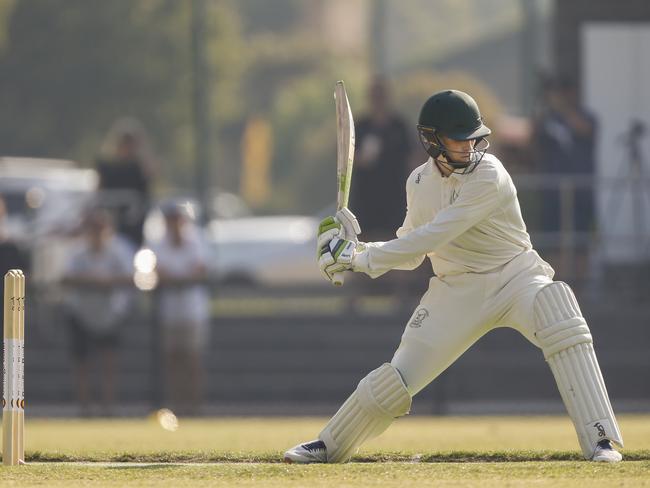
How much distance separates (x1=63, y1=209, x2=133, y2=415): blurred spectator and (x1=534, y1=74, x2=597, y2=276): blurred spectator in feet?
14.5

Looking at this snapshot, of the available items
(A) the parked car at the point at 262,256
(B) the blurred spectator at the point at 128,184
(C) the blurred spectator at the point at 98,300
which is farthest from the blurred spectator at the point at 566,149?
(C) the blurred spectator at the point at 98,300

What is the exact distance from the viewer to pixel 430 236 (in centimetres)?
795

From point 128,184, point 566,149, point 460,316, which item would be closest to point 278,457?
point 460,316

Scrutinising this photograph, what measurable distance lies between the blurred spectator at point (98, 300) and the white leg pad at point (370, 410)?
747 centimetres

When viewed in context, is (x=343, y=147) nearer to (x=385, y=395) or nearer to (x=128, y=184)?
(x=385, y=395)

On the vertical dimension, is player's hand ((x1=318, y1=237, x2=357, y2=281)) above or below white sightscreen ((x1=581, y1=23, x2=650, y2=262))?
below

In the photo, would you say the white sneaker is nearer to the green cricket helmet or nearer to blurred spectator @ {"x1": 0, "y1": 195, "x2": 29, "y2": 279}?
the green cricket helmet

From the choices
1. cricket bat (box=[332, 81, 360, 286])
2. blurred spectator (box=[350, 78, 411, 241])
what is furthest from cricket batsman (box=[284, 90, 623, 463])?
blurred spectator (box=[350, 78, 411, 241])

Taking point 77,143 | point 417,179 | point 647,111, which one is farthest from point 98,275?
point 77,143

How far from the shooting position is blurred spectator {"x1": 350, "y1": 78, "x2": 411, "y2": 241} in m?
16.6

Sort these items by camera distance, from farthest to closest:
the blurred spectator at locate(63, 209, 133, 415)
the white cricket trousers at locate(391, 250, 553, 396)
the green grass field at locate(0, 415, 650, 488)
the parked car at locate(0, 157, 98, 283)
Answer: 1. the parked car at locate(0, 157, 98, 283)
2. the blurred spectator at locate(63, 209, 133, 415)
3. the white cricket trousers at locate(391, 250, 553, 396)
4. the green grass field at locate(0, 415, 650, 488)

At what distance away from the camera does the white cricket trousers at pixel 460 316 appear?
806 cm

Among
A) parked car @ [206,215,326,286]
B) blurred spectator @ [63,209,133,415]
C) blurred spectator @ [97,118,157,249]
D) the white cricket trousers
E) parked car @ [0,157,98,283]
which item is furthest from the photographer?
parked car @ [206,215,326,286]

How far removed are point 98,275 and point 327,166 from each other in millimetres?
26924
